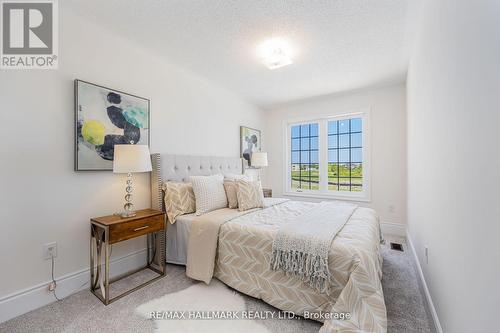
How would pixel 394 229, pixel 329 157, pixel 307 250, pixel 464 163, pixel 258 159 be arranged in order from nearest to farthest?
1. pixel 464 163
2. pixel 307 250
3. pixel 394 229
4. pixel 258 159
5. pixel 329 157

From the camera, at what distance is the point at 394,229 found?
3611mm

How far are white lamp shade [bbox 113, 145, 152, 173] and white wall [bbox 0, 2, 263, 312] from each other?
1.37 ft

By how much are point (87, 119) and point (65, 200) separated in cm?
76

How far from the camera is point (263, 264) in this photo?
5.90 feet

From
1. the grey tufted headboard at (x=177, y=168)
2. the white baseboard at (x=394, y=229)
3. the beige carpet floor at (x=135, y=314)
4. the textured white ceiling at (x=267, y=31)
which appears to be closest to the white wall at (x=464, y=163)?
the beige carpet floor at (x=135, y=314)

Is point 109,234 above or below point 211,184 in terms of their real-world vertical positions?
below

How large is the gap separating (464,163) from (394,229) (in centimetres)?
314

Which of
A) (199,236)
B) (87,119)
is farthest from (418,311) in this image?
(87,119)

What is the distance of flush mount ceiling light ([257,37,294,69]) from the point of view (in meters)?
2.40

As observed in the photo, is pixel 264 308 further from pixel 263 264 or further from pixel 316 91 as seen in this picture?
pixel 316 91

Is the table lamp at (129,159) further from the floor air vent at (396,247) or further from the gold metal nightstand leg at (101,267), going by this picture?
the floor air vent at (396,247)

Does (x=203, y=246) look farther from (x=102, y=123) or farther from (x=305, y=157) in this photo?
(x=305, y=157)

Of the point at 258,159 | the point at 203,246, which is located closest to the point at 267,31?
the point at 203,246

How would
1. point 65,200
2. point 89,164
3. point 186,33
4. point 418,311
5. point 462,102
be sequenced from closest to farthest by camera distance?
1. point 462,102
2. point 418,311
3. point 65,200
4. point 89,164
5. point 186,33
